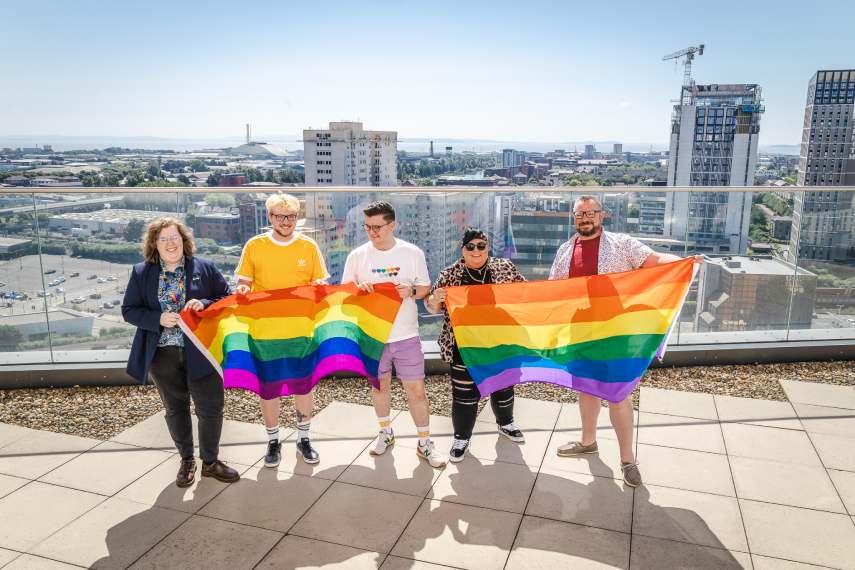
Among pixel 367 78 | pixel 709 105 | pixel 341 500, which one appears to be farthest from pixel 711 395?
pixel 367 78

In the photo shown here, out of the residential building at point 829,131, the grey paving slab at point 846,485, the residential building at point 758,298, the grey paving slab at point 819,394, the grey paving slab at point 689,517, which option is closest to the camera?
the grey paving slab at point 689,517

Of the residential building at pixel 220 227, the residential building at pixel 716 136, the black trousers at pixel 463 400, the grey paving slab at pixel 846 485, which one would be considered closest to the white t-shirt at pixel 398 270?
the black trousers at pixel 463 400

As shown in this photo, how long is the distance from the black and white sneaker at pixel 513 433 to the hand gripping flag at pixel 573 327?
0.66 m

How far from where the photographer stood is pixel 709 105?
353 ft

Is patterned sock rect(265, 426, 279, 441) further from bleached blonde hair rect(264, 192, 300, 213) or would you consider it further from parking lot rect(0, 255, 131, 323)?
parking lot rect(0, 255, 131, 323)

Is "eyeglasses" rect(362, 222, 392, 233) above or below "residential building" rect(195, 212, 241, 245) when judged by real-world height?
above

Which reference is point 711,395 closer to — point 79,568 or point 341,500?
point 341,500

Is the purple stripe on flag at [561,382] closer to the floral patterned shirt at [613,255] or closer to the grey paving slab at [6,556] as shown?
the floral patterned shirt at [613,255]

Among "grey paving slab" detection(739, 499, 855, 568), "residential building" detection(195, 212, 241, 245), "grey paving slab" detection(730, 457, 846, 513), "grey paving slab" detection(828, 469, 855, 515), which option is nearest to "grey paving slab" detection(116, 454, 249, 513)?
"residential building" detection(195, 212, 241, 245)

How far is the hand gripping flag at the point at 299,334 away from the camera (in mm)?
4016

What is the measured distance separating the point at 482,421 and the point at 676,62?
183 meters

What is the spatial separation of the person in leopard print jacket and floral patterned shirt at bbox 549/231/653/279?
276 millimetres

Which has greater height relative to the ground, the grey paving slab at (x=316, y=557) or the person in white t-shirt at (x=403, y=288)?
the person in white t-shirt at (x=403, y=288)

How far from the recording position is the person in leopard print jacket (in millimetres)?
4029
